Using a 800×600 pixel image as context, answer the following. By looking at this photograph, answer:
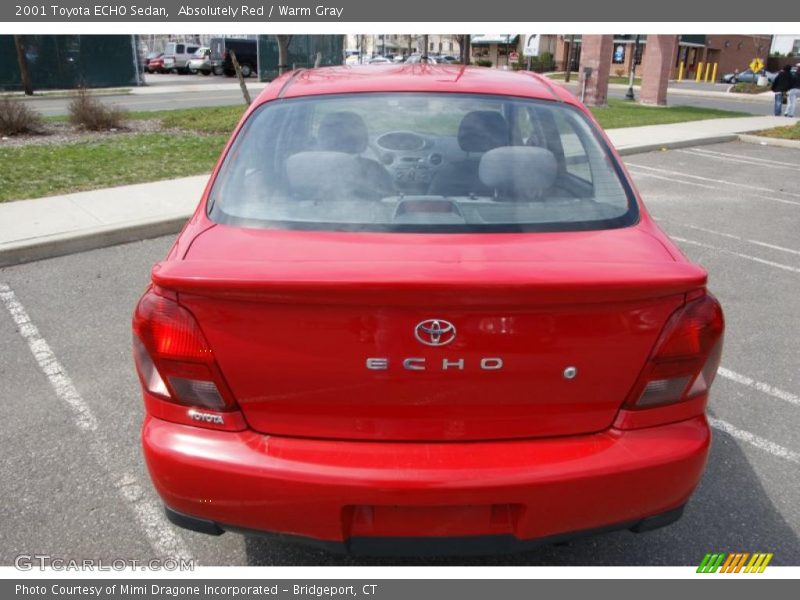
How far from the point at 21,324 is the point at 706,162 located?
1158cm

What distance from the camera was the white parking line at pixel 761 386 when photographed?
380 centimetres

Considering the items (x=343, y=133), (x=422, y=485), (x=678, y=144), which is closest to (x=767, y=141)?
(x=678, y=144)

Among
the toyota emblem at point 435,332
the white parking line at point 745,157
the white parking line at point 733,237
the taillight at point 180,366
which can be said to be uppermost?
the toyota emblem at point 435,332

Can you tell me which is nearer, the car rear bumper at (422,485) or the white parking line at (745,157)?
the car rear bumper at (422,485)

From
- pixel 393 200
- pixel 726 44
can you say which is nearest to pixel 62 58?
pixel 393 200

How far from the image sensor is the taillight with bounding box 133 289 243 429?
1966mm

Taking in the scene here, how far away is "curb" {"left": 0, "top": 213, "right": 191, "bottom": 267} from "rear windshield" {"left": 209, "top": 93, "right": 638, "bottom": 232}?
162 inches

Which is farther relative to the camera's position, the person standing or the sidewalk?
the person standing

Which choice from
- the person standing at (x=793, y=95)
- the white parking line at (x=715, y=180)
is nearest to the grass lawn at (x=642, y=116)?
the person standing at (x=793, y=95)

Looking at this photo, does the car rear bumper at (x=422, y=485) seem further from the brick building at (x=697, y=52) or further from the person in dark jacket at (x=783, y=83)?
the brick building at (x=697, y=52)

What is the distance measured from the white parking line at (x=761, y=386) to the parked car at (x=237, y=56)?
40.4 metres

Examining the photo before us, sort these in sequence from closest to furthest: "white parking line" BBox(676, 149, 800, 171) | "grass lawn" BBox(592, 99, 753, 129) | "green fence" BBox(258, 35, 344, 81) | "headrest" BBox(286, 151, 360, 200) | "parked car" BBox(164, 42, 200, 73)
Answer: "headrest" BBox(286, 151, 360, 200) < "white parking line" BBox(676, 149, 800, 171) < "grass lawn" BBox(592, 99, 753, 129) < "green fence" BBox(258, 35, 344, 81) < "parked car" BBox(164, 42, 200, 73)

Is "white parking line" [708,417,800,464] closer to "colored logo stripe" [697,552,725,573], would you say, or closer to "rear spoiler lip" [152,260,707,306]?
"colored logo stripe" [697,552,725,573]

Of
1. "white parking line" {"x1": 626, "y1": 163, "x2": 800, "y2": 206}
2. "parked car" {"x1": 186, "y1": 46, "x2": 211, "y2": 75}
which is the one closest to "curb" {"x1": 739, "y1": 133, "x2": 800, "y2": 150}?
"white parking line" {"x1": 626, "y1": 163, "x2": 800, "y2": 206}
